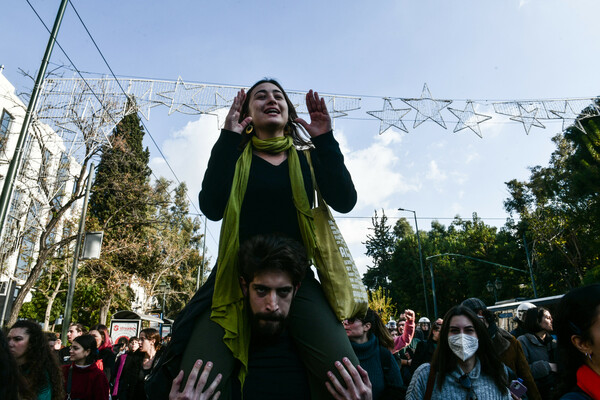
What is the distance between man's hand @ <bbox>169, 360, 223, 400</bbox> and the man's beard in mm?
254

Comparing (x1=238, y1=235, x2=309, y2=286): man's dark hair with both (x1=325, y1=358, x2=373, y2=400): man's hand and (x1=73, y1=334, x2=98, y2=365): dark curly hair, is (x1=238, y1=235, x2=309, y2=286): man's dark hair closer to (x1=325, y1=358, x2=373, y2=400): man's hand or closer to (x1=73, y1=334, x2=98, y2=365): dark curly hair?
(x1=325, y1=358, x2=373, y2=400): man's hand

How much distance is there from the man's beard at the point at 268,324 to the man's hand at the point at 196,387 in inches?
10.0

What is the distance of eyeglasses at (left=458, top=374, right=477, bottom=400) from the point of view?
3.54 meters

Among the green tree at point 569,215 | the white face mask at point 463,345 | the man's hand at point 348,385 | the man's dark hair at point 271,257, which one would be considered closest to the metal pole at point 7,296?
the white face mask at point 463,345

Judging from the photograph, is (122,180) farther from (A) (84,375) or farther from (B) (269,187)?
(B) (269,187)

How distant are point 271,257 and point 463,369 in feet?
8.87

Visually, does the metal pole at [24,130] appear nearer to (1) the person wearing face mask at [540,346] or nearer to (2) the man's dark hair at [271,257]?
(2) the man's dark hair at [271,257]

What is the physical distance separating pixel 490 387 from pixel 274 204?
2692 millimetres

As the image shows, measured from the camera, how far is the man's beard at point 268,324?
6.28 ft

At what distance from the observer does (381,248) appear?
223 feet

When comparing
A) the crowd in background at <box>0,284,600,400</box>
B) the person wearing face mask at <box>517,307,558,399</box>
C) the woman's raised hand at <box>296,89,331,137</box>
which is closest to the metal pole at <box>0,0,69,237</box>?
the crowd in background at <box>0,284,600,400</box>

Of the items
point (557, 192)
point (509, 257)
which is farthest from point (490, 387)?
point (509, 257)

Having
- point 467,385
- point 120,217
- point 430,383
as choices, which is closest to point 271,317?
point 430,383

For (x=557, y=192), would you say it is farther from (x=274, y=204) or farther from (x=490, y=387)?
(x=274, y=204)
